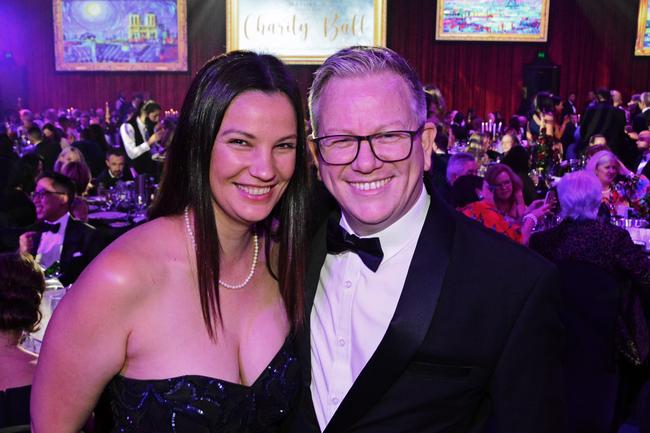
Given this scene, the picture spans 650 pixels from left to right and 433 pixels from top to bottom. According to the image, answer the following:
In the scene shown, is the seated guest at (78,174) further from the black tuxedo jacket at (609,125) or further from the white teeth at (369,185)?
the black tuxedo jacket at (609,125)

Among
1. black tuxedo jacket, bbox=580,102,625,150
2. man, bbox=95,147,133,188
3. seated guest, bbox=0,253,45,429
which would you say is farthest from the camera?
black tuxedo jacket, bbox=580,102,625,150

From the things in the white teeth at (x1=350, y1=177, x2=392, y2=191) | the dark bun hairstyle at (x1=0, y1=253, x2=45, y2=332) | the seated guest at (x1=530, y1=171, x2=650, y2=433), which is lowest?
the seated guest at (x1=530, y1=171, x2=650, y2=433)

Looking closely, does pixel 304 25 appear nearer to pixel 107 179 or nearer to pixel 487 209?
pixel 107 179

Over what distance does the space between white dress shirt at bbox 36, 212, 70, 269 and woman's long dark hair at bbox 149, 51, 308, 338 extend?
2.54 metres

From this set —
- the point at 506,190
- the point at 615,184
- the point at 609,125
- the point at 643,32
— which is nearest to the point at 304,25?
the point at 643,32

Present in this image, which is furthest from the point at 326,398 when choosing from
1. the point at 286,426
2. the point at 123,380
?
the point at 123,380

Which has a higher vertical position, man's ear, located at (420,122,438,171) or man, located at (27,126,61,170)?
man's ear, located at (420,122,438,171)

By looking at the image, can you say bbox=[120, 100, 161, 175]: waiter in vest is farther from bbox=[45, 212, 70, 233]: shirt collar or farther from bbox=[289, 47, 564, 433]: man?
bbox=[289, 47, 564, 433]: man

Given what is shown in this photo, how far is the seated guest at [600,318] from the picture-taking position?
10.00 ft

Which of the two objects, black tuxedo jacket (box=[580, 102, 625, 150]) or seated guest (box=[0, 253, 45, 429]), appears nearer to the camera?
seated guest (box=[0, 253, 45, 429])

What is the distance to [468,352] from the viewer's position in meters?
1.32

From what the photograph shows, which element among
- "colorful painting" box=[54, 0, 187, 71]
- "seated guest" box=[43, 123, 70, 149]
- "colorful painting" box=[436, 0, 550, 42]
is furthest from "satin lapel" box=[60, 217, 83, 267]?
"colorful painting" box=[436, 0, 550, 42]

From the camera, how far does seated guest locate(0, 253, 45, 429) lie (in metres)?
2.19

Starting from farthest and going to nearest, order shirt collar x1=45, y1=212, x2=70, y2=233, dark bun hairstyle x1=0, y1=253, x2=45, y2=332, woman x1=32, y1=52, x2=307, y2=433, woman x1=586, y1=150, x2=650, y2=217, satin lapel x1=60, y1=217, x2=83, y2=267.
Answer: woman x1=586, y1=150, x2=650, y2=217 < shirt collar x1=45, y1=212, x2=70, y2=233 < satin lapel x1=60, y1=217, x2=83, y2=267 < dark bun hairstyle x1=0, y1=253, x2=45, y2=332 < woman x1=32, y1=52, x2=307, y2=433
